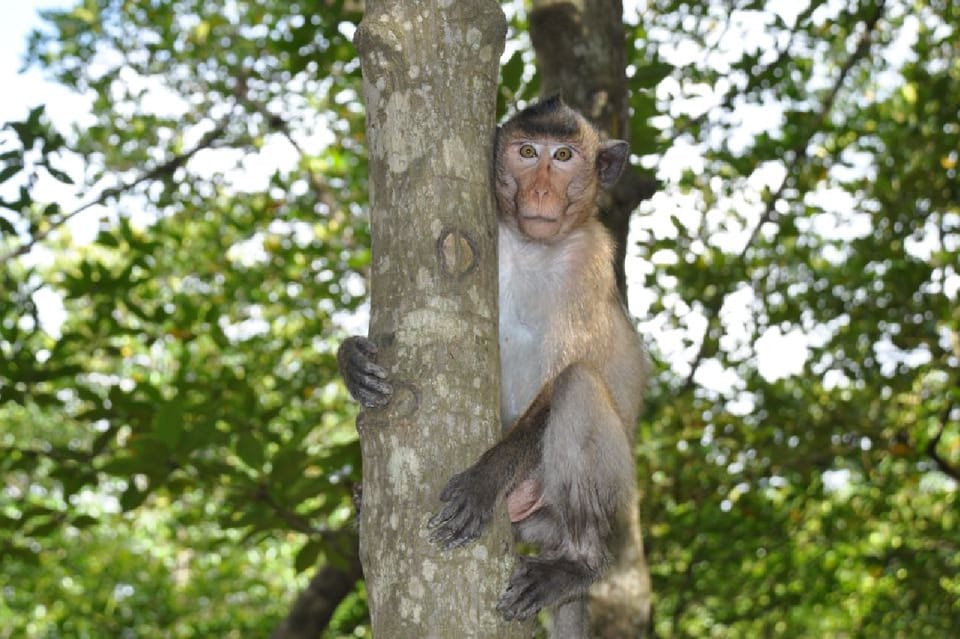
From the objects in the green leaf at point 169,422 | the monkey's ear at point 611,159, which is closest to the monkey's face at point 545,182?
the monkey's ear at point 611,159

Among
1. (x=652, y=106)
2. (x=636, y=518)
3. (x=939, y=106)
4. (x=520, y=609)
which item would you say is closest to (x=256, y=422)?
(x=636, y=518)

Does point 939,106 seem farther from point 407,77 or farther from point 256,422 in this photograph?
point 407,77

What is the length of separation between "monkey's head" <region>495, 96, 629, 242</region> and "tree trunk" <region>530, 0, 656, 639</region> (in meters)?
0.51

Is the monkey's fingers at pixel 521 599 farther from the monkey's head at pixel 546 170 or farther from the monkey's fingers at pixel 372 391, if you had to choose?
the monkey's head at pixel 546 170

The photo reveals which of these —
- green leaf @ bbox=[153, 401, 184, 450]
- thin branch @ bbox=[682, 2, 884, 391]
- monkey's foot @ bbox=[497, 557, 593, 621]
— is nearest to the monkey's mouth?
monkey's foot @ bbox=[497, 557, 593, 621]

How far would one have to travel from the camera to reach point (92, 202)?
5.43 metres

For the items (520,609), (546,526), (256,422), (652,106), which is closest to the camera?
(520,609)

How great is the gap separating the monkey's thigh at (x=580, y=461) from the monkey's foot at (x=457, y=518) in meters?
1.22

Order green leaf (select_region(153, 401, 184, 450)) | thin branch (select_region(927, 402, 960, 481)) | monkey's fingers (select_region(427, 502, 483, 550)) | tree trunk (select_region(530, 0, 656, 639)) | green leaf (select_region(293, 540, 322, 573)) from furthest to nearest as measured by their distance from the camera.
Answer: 1. thin branch (select_region(927, 402, 960, 481))
2. green leaf (select_region(293, 540, 322, 573))
3. tree trunk (select_region(530, 0, 656, 639))
4. green leaf (select_region(153, 401, 184, 450))
5. monkey's fingers (select_region(427, 502, 483, 550))

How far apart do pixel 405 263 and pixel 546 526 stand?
1745 mm

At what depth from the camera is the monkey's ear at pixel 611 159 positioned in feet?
13.8

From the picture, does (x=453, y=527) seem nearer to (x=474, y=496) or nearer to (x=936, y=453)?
(x=474, y=496)

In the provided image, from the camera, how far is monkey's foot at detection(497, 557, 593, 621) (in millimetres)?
2844

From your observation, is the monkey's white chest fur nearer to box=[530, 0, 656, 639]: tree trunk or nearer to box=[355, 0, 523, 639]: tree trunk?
box=[530, 0, 656, 639]: tree trunk
